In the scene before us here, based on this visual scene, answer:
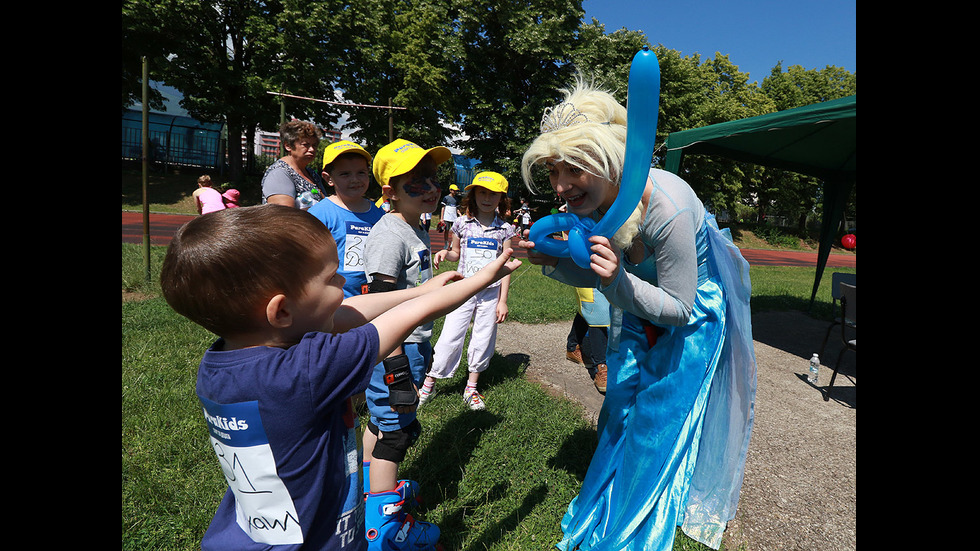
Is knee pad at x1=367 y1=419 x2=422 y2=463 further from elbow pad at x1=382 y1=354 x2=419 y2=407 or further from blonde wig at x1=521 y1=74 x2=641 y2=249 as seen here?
blonde wig at x1=521 y1=74 x2=641 y2=249

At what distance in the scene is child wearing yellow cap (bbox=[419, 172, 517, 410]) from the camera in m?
3.86

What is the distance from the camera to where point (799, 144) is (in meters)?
8.04

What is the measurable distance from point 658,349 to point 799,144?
806 cm

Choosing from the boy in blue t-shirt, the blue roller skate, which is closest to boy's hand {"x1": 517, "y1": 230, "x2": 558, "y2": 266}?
the boy in blue t-shirt

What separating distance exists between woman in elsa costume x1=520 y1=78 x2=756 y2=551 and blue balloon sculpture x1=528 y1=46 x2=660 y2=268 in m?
0.09

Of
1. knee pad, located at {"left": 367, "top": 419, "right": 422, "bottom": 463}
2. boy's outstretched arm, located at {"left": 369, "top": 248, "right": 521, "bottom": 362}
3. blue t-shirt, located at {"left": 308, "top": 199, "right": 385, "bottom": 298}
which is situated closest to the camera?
boy's outstretched arm, located at {"left": 369, "top": 248, "right": 521, "bottom": 362}

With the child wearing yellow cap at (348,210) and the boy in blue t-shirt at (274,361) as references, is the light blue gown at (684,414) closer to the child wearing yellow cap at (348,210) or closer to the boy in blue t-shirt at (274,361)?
the boy in blue t-shirt at (274,361)

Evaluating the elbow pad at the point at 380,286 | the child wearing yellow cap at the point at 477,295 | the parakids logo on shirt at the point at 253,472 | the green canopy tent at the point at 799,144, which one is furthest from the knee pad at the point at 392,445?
the green canopy tent at the point at 799,144

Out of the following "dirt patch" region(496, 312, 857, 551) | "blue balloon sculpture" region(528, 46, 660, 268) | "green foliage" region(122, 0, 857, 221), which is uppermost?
"green foliage" region(122, 0, 857, 221)

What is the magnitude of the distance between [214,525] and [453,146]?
85.8 ft

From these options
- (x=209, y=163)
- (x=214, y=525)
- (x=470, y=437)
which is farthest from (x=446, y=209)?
(x=209, y=163)

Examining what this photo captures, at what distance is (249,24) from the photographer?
74.3ft

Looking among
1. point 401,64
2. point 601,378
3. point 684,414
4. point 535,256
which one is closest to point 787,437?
point 601,378

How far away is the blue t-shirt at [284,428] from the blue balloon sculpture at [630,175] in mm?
759
